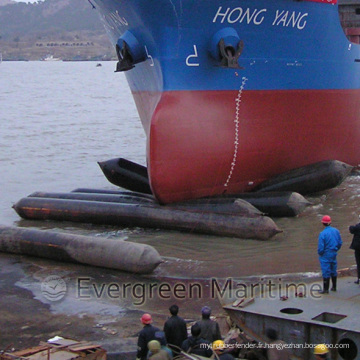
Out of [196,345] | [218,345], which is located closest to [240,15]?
[196,345]

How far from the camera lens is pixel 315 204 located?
15.6 metres

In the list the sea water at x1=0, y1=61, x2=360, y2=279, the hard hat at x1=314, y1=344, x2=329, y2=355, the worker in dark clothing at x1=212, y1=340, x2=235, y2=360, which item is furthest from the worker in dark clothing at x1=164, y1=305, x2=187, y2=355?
the sea water at x1=0, y1=61, x2=360, y2=279

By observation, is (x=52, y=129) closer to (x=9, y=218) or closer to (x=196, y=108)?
(x=9, y=218)

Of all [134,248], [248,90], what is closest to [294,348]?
[134,248]

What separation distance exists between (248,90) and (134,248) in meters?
4.85

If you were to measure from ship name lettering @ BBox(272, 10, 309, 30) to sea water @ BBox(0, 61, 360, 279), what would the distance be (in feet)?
12.5

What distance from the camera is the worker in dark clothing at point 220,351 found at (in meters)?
6.58

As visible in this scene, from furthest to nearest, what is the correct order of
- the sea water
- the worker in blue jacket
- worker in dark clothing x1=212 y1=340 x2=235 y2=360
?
the sea water → the worker in blue jacket → worker in dark clothing x1=212 y1=340 x2=235 y2=360

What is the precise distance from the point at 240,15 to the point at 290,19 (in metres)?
1.40

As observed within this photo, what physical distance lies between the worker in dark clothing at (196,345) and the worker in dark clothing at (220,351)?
14cm

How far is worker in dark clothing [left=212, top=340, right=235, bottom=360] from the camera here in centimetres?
658

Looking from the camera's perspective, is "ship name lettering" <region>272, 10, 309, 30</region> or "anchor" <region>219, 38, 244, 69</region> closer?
"anchor" <region>219, 38, 244, 69</region>

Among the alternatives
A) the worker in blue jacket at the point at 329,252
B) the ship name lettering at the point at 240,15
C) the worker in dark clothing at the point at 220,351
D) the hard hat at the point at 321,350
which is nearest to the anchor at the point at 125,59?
the ship name lettering at the point at 240,15

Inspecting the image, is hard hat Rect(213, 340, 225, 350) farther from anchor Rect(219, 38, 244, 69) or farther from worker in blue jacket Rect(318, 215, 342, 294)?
anchor Rect(219, 38, 244, 69)
